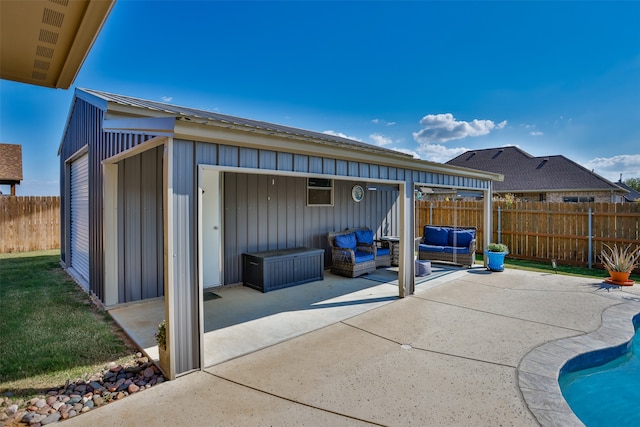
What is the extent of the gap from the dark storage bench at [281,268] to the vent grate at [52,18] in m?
4.54

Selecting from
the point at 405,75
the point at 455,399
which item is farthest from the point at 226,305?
the point at 405,75

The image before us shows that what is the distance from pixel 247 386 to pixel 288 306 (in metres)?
2.27

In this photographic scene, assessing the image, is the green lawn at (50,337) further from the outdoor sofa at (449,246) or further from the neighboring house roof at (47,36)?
the outdoor sofa at (449,246)

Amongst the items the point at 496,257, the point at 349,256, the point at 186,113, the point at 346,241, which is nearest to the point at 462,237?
the point at 496,257

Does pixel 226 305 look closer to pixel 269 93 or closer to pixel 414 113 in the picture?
pixel 269 93

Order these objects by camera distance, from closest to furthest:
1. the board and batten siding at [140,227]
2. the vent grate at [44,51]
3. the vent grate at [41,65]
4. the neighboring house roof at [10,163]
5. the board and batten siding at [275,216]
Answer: the vent grate at [44,51] → the vent grate at [41,65] → the board and batten siding at [140,227] → the board and batten siding at [275,216] → the neighboring house roof at [10,163]

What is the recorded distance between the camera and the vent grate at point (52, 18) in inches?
67.8

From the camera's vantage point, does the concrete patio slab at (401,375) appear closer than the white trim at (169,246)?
Yes

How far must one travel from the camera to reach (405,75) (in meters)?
11.6

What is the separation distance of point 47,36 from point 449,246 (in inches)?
345

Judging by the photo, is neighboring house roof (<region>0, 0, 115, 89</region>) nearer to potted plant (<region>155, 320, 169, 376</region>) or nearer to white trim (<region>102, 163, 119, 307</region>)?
potted plant (<region>155, 320, 169, 376</region>)

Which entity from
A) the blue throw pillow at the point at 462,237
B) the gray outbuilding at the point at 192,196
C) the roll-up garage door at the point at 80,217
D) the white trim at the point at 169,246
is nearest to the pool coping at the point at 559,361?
the gray outbuilding at the point at 192,196

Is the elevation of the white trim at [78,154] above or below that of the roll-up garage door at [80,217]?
above

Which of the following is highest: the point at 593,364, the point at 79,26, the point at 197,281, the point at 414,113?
the point at 414,113
